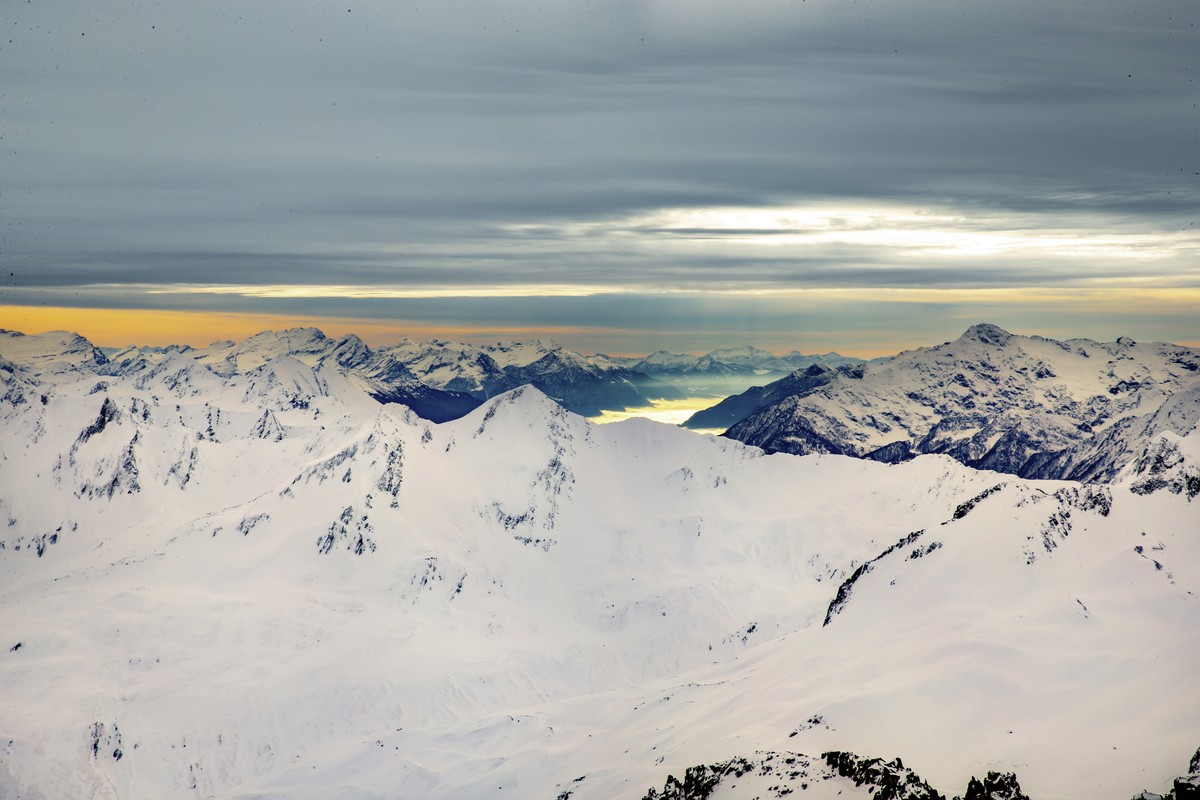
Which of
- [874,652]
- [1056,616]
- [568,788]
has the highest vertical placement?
[1056,616]

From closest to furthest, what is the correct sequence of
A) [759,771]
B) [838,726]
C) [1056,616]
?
[759,771] < [838,726] < [1056,616]

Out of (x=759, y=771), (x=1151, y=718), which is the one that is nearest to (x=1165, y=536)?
(x=1151, y=718)

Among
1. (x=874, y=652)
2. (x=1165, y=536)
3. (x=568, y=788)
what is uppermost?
(x=1165, y=536)

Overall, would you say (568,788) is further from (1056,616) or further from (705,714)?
(1056,616)

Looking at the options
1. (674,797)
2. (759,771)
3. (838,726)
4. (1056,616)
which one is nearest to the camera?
(759,771)

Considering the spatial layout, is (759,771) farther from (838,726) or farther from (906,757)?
(838,726)

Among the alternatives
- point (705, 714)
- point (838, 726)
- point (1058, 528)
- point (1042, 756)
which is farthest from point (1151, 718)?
point (705, 714)

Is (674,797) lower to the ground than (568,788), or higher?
higher

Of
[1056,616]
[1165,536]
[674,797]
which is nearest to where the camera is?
[674,797]

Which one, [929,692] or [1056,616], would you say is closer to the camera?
[929,692]
